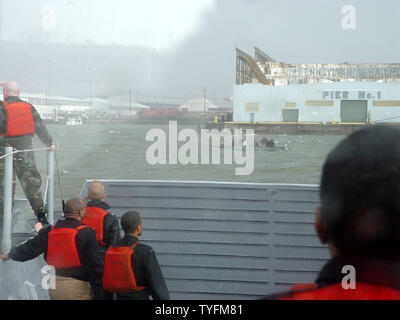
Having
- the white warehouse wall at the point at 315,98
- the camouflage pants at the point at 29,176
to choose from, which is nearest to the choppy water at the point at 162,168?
the white warehouse wall at the point at 315,98

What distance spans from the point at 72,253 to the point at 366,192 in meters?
2.03

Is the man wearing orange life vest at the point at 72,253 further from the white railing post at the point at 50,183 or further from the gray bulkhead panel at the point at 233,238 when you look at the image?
the gray bulkhead panel at the point at 233,238

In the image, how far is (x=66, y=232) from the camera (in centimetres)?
260

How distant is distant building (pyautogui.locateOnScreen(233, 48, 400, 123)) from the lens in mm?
49688

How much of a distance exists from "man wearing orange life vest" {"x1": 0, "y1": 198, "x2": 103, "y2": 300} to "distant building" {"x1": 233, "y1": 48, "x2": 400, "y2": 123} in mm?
45480

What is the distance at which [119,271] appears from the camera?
8.20 ft

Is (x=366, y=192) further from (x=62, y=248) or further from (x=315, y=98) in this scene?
(x=315, y=98)

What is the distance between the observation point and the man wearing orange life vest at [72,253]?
2.60m

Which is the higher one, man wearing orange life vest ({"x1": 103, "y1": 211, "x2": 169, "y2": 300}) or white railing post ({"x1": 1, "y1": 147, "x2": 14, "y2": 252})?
white railing post ({"x1": 1, "y1": 147, "x2": 14, "y2": 252})

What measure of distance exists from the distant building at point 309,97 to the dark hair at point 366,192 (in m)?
47.1

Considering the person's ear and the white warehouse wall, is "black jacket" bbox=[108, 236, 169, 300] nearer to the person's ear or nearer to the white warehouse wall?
the person's ear

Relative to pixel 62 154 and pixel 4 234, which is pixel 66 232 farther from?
pixel 62 154

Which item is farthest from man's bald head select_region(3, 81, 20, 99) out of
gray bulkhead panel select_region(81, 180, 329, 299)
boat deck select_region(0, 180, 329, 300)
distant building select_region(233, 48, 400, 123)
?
distant building select_region(233, 48, 400, 123)
